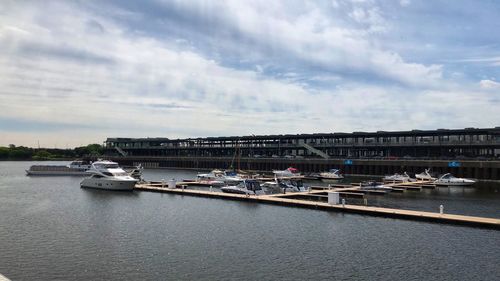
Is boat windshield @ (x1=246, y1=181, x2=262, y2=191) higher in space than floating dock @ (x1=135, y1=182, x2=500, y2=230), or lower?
higher

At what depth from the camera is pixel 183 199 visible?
57500 millimetres

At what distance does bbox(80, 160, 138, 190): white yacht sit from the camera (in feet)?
223

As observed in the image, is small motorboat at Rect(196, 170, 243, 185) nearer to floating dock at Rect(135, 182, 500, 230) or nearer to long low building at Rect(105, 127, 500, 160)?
floating dock at Rect(135, 182, 500, 230)

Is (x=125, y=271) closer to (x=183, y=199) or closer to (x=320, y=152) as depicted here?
(x=183, y=199)

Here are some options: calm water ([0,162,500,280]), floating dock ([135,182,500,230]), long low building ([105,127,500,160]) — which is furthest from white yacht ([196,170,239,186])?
long low building ([105,127,500,160])

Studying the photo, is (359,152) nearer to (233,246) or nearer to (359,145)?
(359,145)

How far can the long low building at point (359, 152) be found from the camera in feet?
355

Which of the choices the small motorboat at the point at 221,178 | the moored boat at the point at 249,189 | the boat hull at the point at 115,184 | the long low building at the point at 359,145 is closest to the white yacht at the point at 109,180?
the boat hull at the point at 115,184

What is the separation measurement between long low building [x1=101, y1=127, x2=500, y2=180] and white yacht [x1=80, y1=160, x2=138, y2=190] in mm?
68597

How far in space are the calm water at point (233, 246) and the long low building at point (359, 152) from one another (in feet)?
202

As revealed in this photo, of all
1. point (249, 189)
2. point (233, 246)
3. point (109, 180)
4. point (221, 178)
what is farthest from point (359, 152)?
point (233, 246)

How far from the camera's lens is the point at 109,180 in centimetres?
6862

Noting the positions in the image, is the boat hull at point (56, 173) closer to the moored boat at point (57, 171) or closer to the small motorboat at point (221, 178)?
the moored boat at point (57, 171)

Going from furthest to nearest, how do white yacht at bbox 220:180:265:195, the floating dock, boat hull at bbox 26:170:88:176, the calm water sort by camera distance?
boat hull at bbox 26:170:88:176 < white yacht at bbox 220:180:265:195 < the floating dock < the calm water
